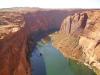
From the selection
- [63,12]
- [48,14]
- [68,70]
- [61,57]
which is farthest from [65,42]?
[63,12]

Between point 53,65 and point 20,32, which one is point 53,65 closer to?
point 53,65

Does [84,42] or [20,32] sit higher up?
[20,32]

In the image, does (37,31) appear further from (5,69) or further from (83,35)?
(5,69)

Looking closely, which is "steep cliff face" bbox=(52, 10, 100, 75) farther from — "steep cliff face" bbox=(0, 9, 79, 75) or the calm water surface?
"steep cliff face" bbox=(0, 9, 79, 75)

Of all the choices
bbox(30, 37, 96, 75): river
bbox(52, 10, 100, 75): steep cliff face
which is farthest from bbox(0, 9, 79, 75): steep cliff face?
bbox(52, 10, 100, 75): steep cliff face

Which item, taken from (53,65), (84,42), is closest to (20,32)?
(53,65)

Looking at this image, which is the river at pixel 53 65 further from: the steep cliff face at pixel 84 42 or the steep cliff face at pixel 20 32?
the steep cliff face at pixel 20 32
